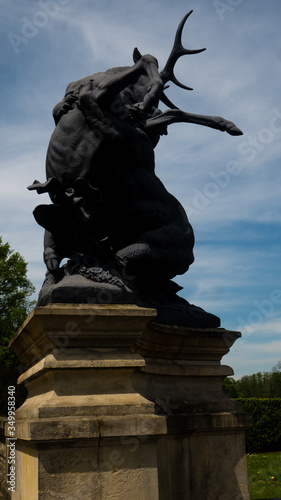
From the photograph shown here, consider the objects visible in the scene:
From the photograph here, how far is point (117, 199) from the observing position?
14.4 feet

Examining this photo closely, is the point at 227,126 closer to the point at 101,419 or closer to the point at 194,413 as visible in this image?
the point at 194,413

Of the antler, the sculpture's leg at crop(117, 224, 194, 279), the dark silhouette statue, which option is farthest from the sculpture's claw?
the sculpture's leg at crop(117, 224, 194, 279)

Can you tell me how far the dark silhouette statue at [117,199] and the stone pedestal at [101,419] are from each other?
0.30 metres

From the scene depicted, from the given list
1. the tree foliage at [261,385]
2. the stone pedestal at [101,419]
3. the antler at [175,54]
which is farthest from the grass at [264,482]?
the tree foliage at [261,385]

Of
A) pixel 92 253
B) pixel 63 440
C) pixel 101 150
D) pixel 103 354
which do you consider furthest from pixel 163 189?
pixel 63 440

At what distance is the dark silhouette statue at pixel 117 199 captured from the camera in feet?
12.5

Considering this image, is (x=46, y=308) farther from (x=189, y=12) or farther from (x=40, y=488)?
(x=189, y=12)

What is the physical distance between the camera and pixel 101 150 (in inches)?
163

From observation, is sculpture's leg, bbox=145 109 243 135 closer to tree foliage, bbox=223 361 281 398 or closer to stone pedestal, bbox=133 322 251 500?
stone pedestal, bbox=133 322 251 500

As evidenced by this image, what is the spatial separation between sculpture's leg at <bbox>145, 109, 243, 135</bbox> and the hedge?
21.5 m

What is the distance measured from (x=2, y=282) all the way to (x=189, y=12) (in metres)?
23.6

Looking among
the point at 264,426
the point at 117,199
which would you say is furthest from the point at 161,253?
the point at 264,426

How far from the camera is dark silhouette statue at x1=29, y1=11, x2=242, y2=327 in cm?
381

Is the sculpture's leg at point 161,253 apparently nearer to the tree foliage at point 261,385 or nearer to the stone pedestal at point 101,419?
the stone pedestal at point 101,419
